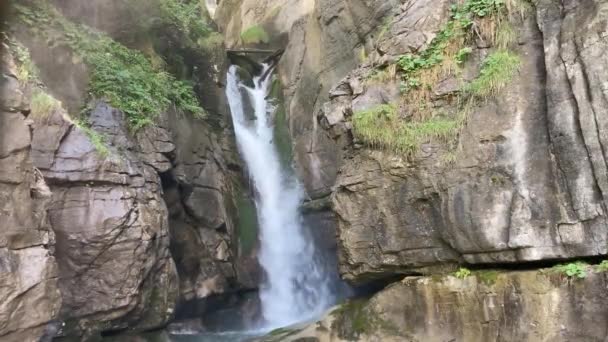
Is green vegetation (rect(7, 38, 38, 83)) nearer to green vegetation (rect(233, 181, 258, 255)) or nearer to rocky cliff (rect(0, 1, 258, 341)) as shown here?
rocky cliff (rect(0, 1, 258, 341))

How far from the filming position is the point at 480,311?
275 inches

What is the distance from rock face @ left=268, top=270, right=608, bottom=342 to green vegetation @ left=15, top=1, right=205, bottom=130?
5971 mm

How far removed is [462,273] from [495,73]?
3.12m

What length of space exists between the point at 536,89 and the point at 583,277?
273cm

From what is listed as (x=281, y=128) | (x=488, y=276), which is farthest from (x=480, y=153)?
(x=281, y=128)

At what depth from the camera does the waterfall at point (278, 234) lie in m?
12.5

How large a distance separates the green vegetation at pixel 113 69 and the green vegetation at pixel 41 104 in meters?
1.75

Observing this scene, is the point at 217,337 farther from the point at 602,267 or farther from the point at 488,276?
the point at 602,267

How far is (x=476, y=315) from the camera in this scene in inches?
276

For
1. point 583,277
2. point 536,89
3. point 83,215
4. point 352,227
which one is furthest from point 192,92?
point 583,277

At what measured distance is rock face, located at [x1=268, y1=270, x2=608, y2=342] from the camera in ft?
20.4

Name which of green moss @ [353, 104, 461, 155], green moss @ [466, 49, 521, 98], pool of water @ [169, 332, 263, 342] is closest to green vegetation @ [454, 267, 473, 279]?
green moss @ [353, 104, 461, 155]

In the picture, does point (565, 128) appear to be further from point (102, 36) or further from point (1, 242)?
point (102, 36)

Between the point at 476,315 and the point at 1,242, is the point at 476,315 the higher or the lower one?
the lower one
